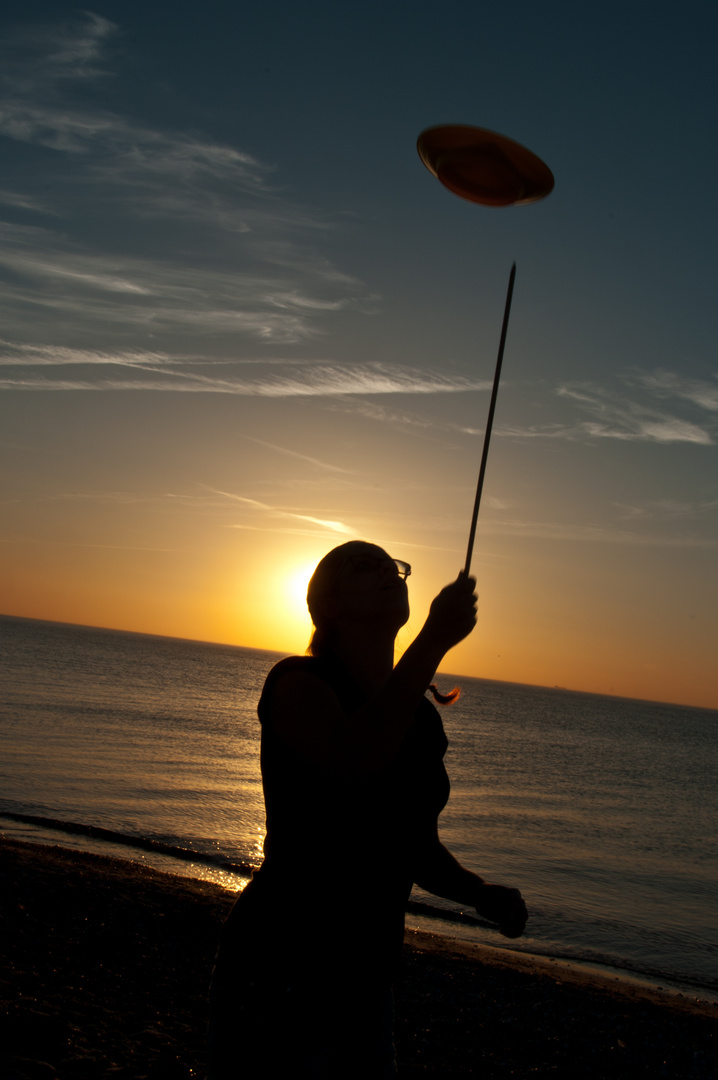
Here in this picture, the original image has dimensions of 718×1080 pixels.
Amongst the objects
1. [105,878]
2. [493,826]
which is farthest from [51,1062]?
[493,826]

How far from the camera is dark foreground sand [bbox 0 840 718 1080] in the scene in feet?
20.0

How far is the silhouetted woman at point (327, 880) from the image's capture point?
1.92m

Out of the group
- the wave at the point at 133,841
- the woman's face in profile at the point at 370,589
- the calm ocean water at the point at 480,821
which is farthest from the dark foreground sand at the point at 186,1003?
the woman's face in profile at the point at 370,589

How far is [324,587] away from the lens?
246 centimetres

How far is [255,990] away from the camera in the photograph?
6.45 ft

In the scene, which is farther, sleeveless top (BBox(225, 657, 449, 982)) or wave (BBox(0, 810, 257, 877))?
wave (BBox(0, 810, 257, 877))

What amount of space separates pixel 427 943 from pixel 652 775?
44198 millimetres

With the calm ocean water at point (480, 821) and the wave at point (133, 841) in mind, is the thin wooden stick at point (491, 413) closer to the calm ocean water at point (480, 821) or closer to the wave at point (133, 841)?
the calm ocean water at point (480, 821)

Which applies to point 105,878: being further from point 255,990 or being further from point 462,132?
point 462,132

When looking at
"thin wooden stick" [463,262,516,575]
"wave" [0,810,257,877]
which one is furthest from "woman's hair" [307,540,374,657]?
"wave" [0,810,257,877]

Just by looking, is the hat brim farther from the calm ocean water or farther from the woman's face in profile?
the calm ocean water

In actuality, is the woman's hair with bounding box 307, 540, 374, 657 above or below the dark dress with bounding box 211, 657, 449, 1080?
above

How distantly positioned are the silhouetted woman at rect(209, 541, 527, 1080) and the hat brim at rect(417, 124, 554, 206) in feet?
4.37

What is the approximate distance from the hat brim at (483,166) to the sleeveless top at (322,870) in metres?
Result: 1.63
